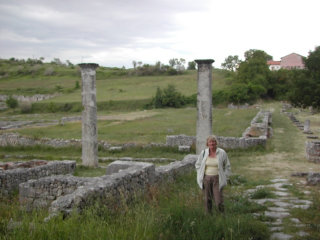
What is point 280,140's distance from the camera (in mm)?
20156

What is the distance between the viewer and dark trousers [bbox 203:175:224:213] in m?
5.96

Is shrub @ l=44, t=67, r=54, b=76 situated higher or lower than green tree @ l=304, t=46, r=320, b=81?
higher

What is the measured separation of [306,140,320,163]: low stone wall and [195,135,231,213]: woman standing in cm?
899

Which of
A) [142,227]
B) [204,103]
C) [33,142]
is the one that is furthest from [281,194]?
[33,142]

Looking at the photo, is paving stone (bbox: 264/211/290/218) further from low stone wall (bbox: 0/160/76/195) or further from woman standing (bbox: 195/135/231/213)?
low stone wall (bbox: 0/160/76/195)

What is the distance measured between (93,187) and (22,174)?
540cm

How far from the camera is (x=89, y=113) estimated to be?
1462 centimetres

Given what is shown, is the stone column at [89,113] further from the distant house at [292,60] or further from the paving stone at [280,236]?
the distant house at [292,60]

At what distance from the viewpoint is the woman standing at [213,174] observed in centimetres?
599

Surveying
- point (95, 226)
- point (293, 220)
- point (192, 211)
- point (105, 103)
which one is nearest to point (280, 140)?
point (293, 220)

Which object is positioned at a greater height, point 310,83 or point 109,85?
point 109,85

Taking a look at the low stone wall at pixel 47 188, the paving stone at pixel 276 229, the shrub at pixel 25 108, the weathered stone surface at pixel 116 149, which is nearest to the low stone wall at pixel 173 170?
the low stone wall at pixel 47 188

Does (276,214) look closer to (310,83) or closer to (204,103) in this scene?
(204,103)

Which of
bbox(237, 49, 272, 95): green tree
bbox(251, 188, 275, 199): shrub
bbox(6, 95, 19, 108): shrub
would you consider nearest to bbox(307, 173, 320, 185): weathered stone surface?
bbox(251, 188, 275, 199): shrub
